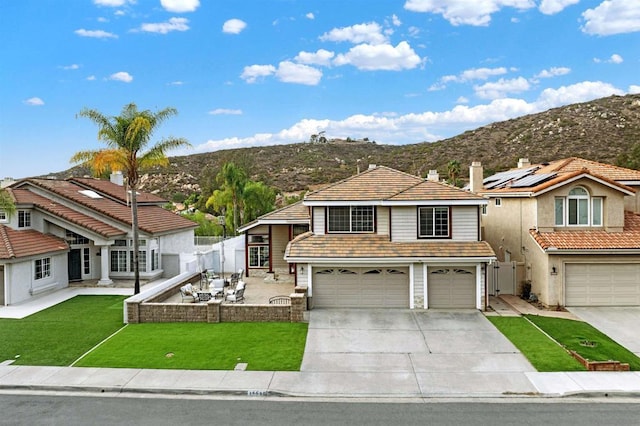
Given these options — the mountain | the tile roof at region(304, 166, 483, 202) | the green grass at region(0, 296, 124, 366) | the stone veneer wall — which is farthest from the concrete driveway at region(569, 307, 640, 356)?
the mountain

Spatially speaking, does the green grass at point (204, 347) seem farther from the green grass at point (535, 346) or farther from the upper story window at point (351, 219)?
the green grass at point (535, 346)

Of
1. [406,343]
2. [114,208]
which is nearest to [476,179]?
[406,343]

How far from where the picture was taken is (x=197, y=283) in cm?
2405

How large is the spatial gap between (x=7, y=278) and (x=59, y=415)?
40.1ft

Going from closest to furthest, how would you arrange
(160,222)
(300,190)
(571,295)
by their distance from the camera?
(571,295), (160,222), (300,190)

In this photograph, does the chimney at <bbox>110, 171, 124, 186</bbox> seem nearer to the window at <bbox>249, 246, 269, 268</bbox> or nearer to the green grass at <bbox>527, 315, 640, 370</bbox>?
the window at <bbox>249, 246, 269, 268</bbox>

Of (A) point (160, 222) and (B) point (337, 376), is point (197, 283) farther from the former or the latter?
(B) point (337, 376)

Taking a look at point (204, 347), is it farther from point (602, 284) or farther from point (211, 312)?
point (602, 284)

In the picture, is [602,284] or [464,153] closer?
[602,284]

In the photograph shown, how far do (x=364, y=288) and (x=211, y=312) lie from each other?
6170mm

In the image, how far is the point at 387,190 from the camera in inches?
792

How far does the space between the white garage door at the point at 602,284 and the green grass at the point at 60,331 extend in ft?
58.2

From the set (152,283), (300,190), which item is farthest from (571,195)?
(300,190)

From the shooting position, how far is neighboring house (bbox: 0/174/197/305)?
20.4 m
